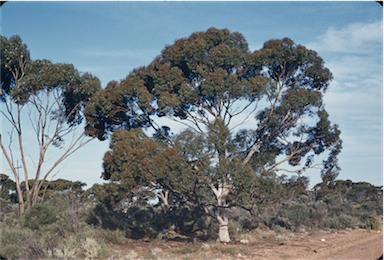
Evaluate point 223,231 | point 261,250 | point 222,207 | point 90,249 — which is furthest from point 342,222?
point 90,249

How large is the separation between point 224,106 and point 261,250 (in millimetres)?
6037

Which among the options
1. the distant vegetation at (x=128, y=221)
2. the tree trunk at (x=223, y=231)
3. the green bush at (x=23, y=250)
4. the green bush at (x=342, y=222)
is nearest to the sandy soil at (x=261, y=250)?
the tree trunk at (x=223, y=231)

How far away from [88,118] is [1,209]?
26.8 ft

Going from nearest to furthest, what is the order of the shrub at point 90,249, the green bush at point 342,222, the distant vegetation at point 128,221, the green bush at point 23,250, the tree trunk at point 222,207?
the green bush at point 23,250 → the shrub at point 90,249 → the distant vegetation at point 128,221 → the tree trunk at point 222,207 → the green bush at point 342,222

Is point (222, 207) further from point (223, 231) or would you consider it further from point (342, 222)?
point (342, 222)

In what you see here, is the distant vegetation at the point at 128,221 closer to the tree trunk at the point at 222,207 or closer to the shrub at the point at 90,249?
the shrub at the point at 90,249

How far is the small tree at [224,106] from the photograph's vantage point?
18719mm

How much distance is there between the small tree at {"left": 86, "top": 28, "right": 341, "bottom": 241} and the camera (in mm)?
18719

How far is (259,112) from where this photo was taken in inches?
843

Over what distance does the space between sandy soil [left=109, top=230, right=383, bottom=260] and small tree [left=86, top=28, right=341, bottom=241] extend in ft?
6.28

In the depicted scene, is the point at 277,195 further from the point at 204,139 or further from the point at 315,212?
the point at 315,212

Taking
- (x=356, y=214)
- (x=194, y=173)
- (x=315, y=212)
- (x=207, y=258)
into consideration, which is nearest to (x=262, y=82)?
(x=194, y=173)

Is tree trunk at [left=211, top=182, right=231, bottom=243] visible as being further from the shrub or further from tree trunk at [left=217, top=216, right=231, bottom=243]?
the shrub

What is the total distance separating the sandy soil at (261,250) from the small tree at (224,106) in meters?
1.92
